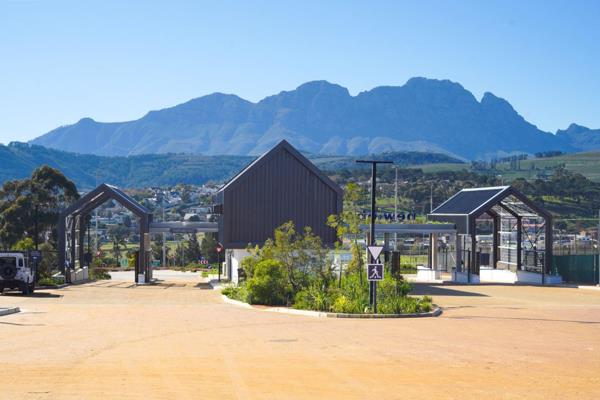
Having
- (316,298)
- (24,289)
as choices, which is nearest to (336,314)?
(316,298)

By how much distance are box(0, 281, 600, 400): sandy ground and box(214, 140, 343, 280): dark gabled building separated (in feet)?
58.8

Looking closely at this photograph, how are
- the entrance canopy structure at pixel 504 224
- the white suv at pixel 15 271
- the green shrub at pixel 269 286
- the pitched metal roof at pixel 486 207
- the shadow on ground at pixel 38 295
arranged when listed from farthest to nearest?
the entrance canopy structure at pixel 504 224
the pitched metal roof at pixel 486 207
the shadow on ground at pixel 38 295
the white suv at pixel 15 271
the green shrub at pixel 269 286

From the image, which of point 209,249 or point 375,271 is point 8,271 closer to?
point 375,271

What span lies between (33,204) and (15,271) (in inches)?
1256

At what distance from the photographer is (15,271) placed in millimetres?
41062

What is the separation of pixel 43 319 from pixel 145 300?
11.9m

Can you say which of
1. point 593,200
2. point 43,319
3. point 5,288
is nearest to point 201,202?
point 593,200

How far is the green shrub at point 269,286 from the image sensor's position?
3656cm

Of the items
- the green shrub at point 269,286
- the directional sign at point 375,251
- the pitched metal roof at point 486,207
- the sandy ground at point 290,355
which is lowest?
the sandy ground at point 290,355

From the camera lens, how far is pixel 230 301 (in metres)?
39.1

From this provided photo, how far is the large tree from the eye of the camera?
230ft

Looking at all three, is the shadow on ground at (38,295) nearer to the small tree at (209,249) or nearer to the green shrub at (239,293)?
the green shrub at (239,293)

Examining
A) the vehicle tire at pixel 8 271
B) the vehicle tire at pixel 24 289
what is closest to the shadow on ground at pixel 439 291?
the vehicle tire at pixel 24 289

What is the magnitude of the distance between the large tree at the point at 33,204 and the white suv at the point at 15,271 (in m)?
27.7
